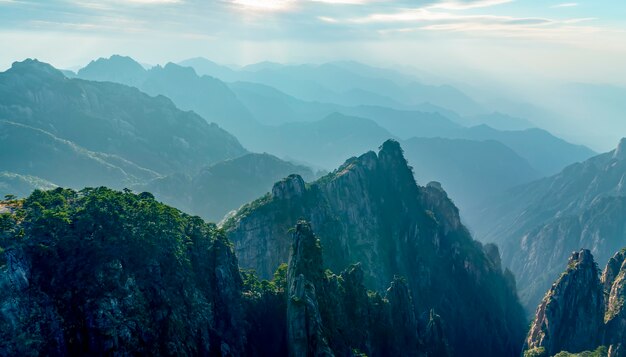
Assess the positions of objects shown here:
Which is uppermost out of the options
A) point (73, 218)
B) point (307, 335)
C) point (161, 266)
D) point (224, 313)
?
point (73, 218)

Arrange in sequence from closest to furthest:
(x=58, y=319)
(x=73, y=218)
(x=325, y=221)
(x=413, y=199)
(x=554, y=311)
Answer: (x=58, y=319) → (x=73, y=218) → (x=554, y=311) → (x=325, y=221) → (x=413, y=199)

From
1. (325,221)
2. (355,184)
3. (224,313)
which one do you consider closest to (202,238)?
(224,313)

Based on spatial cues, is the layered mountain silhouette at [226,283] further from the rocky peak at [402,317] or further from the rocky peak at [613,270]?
the rocky peak at [613,270]

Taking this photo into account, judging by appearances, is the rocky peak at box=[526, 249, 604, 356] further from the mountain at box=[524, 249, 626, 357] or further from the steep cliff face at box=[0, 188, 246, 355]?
the steep cliff face at box=[0, 188, 246, 355]

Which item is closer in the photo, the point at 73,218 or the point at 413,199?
the point at 73,218

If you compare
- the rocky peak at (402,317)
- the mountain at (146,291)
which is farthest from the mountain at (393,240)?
the mountain at (146,291)

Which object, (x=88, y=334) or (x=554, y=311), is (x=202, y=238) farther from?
(x=554, y=311)

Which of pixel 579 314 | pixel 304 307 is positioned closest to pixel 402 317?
pixel 304 307
